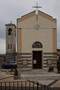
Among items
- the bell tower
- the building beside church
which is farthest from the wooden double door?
the bell tower

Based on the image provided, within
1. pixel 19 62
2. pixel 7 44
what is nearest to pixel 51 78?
pixel 19 62

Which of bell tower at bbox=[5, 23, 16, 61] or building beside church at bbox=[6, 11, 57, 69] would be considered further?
bell tower at bbox=[5, 23, 16, 61]

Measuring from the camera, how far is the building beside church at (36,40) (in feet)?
143

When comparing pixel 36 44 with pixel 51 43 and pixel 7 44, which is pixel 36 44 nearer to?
pixel 51 43

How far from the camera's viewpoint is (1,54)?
70188mm

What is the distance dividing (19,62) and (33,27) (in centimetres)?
413

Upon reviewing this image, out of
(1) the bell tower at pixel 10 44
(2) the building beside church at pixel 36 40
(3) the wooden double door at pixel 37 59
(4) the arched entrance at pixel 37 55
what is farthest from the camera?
(1) the bell tower at pixel 10 44

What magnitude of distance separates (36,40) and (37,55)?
5.44ft

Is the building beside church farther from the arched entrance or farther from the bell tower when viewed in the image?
the bell tower

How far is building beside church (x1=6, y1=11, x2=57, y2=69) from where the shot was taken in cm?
4356

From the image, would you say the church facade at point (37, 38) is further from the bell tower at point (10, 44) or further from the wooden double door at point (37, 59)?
the bell tower at point (10, 44)

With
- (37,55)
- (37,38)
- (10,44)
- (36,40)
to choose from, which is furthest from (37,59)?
(10,44)

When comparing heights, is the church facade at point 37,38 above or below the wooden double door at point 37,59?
above

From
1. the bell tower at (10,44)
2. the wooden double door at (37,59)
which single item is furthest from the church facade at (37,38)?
the bell tower at (10,44)
